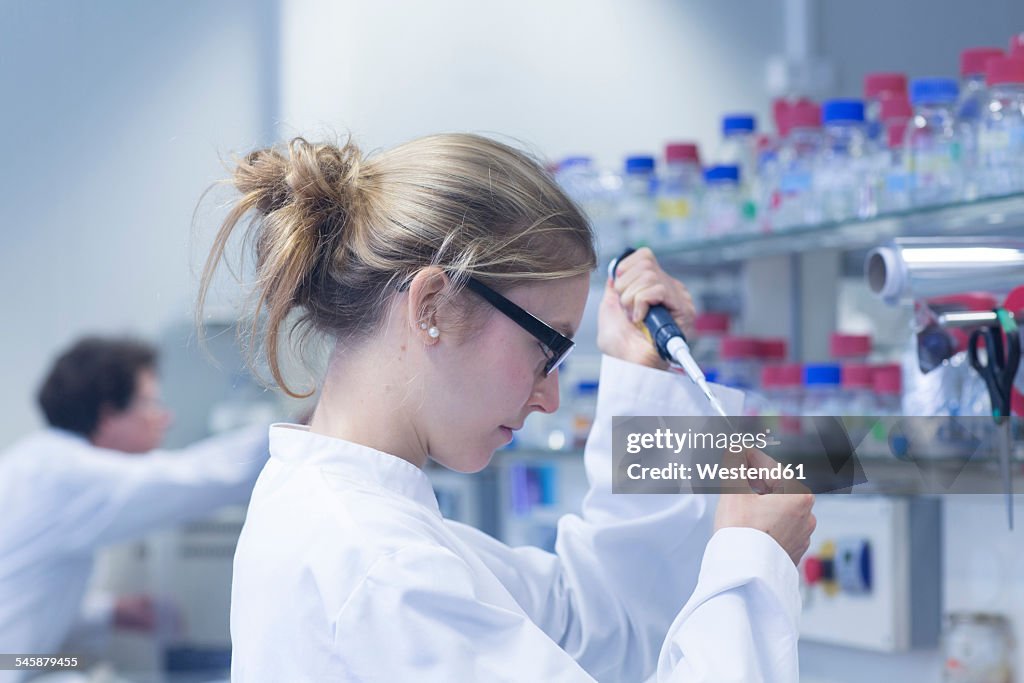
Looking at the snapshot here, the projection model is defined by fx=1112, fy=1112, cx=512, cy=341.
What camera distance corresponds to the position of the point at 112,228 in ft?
7.27

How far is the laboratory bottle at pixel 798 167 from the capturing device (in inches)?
58.0

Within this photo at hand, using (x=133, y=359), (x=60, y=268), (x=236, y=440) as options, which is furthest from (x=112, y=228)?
(x=236, y=440)

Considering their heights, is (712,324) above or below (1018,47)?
below

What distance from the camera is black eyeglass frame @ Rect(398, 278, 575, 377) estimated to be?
924 mm

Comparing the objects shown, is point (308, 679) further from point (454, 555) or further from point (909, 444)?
point (909, 444)

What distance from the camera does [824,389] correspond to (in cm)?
144

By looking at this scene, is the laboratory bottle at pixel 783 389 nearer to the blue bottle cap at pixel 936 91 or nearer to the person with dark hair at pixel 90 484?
the blue bottle cap at pixel 936 91

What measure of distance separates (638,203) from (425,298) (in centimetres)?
89

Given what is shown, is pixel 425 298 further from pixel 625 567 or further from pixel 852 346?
pixel 852 346

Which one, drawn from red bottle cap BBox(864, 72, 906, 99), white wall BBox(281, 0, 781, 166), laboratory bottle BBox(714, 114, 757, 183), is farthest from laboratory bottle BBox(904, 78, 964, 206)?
white wall BBox(281, 0, 781, 166)

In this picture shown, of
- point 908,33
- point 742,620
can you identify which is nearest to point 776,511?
point 742,620

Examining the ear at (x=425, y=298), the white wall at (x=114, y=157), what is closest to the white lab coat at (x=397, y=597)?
the ear at (x=425, y=298)

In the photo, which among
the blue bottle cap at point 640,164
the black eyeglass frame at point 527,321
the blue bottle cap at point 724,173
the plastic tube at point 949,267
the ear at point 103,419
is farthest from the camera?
the ear at point 103,419

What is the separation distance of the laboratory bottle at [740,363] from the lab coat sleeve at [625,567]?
524 millimetres
